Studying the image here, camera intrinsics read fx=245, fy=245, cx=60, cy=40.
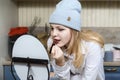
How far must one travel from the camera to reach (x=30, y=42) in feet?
3.79

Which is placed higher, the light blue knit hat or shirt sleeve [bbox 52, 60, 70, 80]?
the light blue knit hat

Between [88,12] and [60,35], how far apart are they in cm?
155

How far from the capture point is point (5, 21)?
7.45 ft

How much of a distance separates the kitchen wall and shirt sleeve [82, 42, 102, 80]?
140 cm

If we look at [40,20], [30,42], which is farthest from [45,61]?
[40,20]

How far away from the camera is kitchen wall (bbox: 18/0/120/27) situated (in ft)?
8.35

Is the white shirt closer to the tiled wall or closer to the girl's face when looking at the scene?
the girl's face

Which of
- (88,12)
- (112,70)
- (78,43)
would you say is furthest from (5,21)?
(78,43)

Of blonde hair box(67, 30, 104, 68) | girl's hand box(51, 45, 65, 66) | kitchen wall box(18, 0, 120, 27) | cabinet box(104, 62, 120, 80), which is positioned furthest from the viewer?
→ kitchen wall box(18, 0, 120, 27)

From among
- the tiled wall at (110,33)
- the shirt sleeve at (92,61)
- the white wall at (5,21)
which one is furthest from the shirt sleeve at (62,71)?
the tiled wall at (110,33)

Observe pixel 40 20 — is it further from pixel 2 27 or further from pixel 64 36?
pixel 64 36

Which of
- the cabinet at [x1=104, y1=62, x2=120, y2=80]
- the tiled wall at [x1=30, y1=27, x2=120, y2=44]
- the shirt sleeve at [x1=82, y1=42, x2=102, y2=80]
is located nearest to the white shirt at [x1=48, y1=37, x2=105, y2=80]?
the shirt sleeve at [x1=82, y1=42, x2=102, y2=80]

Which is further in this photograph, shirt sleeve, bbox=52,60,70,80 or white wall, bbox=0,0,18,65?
white wall, bbox=0,0,18,65

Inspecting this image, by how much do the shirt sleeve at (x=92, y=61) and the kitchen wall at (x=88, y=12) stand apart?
140cm
